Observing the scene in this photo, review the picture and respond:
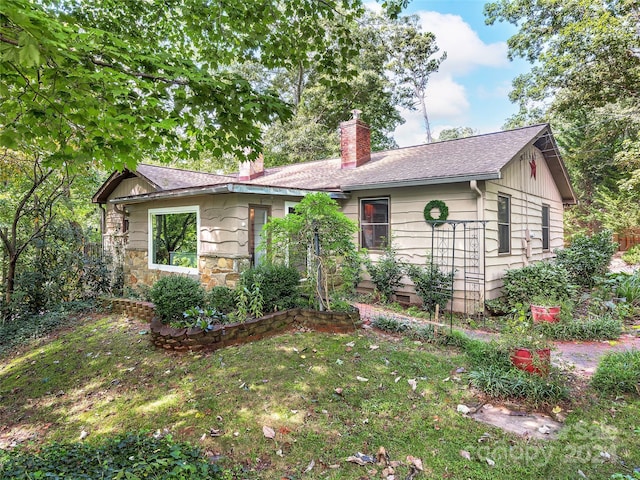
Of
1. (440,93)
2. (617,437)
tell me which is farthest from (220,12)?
(440,93)

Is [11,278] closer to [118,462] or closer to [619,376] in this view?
[118,462]

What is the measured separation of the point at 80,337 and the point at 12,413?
2197 mm

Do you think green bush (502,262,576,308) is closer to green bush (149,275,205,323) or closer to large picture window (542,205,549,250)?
large picture window (542,205,549,250)

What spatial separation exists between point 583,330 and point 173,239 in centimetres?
1071

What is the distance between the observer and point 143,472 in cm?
215

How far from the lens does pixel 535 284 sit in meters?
7.22

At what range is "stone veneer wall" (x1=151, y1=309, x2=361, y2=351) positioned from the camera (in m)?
→ 4.79

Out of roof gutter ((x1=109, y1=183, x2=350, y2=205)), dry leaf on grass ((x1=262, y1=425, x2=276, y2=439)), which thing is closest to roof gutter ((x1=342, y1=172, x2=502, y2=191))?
roof gutter ((x1=109, y1=183, x2=350, y2=205))

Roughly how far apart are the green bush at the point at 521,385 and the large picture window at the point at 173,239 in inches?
261

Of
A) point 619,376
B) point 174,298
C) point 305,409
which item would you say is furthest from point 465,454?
point 174,298

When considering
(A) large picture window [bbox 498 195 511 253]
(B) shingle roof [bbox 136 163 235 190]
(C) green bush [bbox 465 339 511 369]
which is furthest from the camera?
(B) shingle roof [bbox 136 163 235 190]

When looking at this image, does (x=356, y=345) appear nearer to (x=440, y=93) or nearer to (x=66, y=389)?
(x=66, y=389)

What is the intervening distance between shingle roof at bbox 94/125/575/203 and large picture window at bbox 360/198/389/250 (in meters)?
0.60

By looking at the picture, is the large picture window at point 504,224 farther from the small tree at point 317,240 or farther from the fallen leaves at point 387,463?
the fallen leaves at point 387,463
